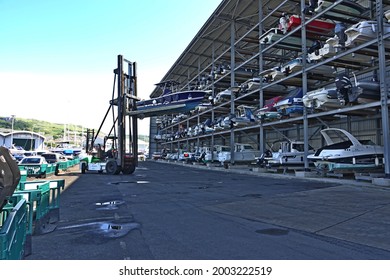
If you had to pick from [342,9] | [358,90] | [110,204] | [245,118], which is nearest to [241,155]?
[245,118]

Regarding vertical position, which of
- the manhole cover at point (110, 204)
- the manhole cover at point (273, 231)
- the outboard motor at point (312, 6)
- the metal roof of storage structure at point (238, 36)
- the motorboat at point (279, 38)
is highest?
the metal roof of storage structure at point (238, 36)

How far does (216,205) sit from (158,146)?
189 feet

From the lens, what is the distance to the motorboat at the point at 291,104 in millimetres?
17375

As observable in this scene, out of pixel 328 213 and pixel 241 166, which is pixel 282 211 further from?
pixel 241 166

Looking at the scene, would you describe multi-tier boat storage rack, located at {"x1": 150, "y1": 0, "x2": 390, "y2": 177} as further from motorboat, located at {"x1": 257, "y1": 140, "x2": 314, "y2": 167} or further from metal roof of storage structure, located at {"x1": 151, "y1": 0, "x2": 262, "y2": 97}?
motorboat, located at {"x1": 257, "y1": 140, "x2": 314, "y2": 167}

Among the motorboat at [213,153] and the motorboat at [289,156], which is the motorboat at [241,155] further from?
the motorboat at [289,156]

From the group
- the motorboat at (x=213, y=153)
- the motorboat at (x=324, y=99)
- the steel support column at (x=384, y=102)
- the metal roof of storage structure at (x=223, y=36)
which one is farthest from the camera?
the motorboat at (x=213, y=153)

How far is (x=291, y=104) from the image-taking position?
1762 centimetres

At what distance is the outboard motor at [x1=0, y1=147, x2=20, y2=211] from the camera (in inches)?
128

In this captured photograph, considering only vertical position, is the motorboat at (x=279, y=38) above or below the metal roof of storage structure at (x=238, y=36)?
below

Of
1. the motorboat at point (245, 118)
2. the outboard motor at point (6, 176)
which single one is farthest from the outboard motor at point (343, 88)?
the outboard motor at point (6, 176)

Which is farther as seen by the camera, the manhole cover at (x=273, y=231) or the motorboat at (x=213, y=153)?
the motorboat at (x=213, y=153)

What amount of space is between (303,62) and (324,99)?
3.79 metres

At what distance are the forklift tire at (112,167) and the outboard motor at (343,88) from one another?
44.1 feet
